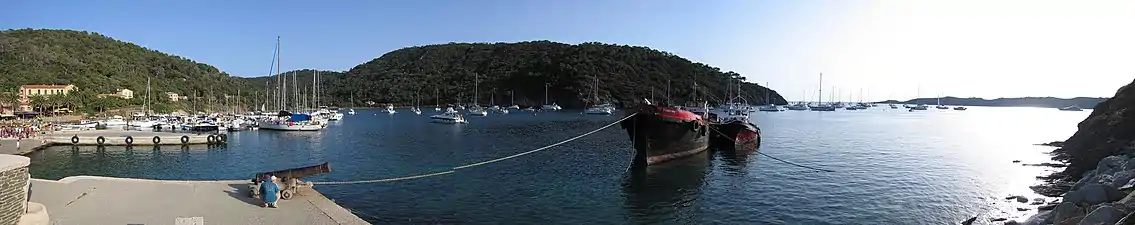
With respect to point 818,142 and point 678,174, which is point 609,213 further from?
point 818,142

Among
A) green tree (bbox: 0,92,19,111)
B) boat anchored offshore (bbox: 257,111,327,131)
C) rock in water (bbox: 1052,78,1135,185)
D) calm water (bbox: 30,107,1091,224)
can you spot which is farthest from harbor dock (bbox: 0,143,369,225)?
green tree (bbox: 0,92,19,111)

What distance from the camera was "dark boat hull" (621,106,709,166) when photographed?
103 ft

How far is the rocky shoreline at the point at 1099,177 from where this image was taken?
1355 centimetres

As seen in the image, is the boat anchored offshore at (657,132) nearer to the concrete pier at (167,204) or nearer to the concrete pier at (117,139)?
the concrete pier at (167,204)

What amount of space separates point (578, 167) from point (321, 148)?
2361 cm

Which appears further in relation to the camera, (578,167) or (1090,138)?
(1090,138)

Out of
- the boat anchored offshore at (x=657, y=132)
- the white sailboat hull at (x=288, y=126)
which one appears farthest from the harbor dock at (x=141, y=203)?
the white sailboat hull at (x=288, y=126)

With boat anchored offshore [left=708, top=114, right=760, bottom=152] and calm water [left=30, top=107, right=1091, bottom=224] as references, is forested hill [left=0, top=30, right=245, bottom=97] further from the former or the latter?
boat anchored offshore [left=708, top=114, right=760, bottom=152]

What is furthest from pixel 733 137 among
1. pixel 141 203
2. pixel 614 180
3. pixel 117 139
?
pixel 117 139

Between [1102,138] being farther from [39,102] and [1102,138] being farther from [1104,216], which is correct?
[39,102]

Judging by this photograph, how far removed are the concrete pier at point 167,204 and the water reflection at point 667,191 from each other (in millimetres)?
9385

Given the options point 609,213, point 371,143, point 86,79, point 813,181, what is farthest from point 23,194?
point 86,79

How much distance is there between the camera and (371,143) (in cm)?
5128

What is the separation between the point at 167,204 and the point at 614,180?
17018 mm
